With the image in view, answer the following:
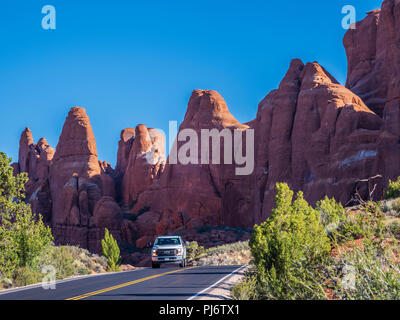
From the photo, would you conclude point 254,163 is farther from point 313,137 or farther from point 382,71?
point 382,71

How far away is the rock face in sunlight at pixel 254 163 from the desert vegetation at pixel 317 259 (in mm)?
34445

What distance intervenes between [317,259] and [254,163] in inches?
2358

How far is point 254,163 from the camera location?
7138 centimetres

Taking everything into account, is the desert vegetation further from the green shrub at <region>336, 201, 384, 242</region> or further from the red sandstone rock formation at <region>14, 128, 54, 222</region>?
the red sandstone rock formation at <region>14, 128, 54, 222</region>

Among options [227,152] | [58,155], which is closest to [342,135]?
[227,152]

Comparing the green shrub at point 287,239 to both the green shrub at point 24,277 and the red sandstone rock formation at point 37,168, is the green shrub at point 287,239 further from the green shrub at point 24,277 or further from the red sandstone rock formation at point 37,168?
the red sandstone rock formation at point 37,168

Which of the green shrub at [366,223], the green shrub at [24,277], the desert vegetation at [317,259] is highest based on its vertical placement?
the green shrub at [366,223]

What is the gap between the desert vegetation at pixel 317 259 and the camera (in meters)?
8.45

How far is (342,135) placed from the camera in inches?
2094

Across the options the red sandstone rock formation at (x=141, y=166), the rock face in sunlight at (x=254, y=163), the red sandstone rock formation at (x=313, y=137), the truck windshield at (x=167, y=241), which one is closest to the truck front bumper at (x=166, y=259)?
the truck windshield at (x=167, y=241)

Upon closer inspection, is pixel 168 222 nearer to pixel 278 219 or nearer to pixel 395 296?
pixel 278 219

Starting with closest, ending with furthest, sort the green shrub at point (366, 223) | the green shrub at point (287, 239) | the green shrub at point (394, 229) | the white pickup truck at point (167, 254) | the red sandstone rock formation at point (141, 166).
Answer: the green shrub at point (366, 223), the green shrub at point (287, 239), the green shrub at point (394, 229), the white pickup truck at point (167, 254), the red sandstone rock formation at point (141, 166)

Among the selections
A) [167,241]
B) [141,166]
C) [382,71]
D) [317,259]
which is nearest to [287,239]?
[317,259]

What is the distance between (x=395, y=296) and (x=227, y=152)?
2783 inches
